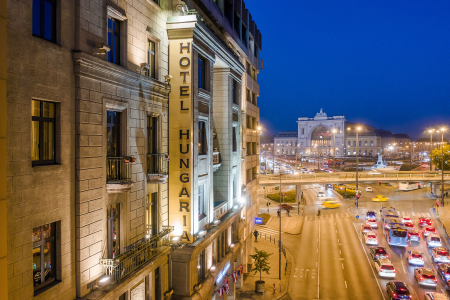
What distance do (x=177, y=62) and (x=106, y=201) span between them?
827 centimetres

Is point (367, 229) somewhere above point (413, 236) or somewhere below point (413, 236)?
above

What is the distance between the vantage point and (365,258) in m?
36.4

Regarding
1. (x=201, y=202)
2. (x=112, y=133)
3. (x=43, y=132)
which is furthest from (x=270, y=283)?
(x=43, y=132)

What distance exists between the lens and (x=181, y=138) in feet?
54.0

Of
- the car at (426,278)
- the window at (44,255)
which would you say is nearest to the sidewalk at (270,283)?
the car at (426,278)

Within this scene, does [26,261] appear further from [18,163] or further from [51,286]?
[18,163]

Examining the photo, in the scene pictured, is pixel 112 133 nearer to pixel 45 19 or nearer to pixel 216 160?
pixel 45 19

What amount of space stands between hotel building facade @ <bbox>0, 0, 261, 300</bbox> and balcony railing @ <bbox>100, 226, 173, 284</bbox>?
48 mm

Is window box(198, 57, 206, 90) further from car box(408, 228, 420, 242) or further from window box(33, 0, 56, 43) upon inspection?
car box(408, 228, 420, 242)

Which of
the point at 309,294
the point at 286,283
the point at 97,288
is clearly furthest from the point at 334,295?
the point at 97,288

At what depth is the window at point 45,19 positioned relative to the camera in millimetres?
8812

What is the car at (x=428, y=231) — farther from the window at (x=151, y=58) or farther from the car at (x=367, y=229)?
the window at (x=151, y=58)

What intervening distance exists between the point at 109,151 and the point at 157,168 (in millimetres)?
3479

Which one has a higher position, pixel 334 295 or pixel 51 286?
pixel 51 286
